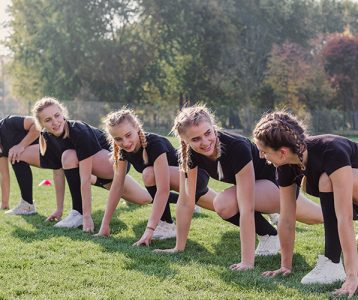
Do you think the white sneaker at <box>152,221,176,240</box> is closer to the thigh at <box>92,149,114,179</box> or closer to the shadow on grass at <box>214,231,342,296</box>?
the shadow on grass at <box>214,231,342,296</box>

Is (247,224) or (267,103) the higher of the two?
(267,103)

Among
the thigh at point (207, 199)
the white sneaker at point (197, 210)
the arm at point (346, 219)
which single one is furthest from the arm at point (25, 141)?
the arm at point (346, 219)

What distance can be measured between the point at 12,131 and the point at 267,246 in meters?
3.52

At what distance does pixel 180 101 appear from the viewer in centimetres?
3631

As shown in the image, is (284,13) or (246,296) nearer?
(246,296)

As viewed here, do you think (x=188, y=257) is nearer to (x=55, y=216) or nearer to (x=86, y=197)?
(x=86, y=197)

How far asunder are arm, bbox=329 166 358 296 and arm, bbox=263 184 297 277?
488 mm

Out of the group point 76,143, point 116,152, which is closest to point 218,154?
point 116,152

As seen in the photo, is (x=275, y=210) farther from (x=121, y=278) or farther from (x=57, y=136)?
(x=57, y=136)

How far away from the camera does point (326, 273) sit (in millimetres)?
3459

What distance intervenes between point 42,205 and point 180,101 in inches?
1163

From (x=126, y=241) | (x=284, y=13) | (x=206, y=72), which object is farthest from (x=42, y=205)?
(x=284, y=13)

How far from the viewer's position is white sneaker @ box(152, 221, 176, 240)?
16.5 ft

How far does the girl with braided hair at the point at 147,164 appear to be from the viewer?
460cm
